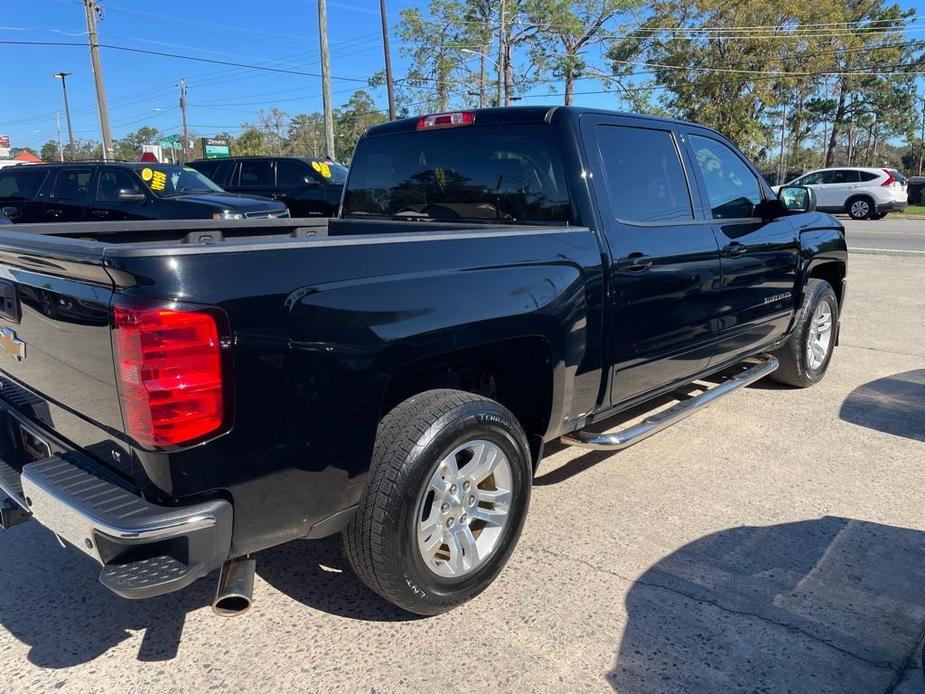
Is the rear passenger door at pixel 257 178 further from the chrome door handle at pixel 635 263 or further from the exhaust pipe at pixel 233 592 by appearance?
the exhaust pipe at pixel 233 592

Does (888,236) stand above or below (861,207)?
below

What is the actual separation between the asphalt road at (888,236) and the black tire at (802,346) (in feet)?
34.9

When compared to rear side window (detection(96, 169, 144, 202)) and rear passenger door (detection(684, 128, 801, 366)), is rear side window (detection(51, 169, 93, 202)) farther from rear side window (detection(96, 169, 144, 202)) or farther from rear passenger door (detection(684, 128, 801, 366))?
rear passenger door (detection(684, 128, 801, 366))

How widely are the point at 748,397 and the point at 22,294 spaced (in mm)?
4744

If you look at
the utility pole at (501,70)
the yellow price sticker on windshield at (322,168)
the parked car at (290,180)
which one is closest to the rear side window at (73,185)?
the parked car at (290,180)

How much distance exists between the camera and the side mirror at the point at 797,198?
16.1ft

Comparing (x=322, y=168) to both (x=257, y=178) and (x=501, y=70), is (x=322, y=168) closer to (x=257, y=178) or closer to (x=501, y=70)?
(x=257, y=178)

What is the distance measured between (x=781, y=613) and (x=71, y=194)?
11.2 m

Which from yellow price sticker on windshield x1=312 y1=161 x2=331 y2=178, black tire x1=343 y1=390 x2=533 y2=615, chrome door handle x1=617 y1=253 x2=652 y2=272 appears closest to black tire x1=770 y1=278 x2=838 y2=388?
chrome door handle x1=617 y1=253 x2=652 y2=272

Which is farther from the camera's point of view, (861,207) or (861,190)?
(861,207)

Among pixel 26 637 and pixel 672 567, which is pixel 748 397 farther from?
pixel 26 637

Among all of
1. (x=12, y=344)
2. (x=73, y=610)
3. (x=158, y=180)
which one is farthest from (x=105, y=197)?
(x=73, y=610)

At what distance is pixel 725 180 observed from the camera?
4398mm

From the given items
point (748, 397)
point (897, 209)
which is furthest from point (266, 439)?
point (897, 209)
